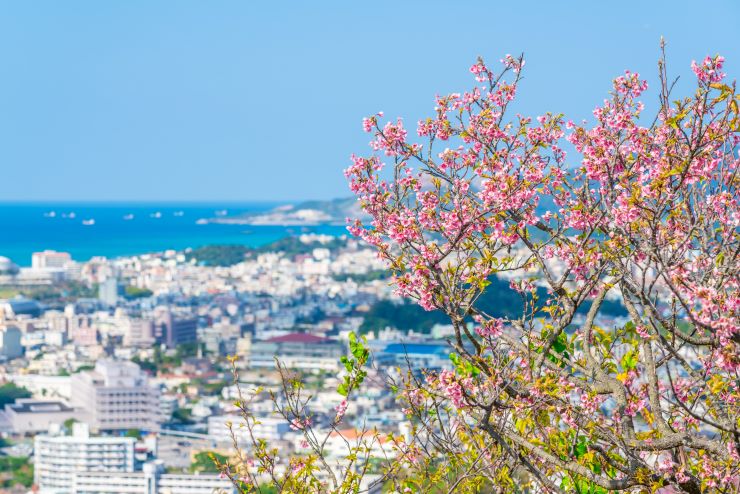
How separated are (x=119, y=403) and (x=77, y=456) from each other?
5.35 meters

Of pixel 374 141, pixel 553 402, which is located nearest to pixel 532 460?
pixel 553 402

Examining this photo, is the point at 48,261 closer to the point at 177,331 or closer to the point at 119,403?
the point at 177,331

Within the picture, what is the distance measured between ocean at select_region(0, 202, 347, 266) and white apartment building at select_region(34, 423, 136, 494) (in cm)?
4639

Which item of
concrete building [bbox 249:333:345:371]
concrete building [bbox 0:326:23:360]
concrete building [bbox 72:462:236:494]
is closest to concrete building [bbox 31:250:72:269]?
concrete building [bbox 0:326:23:360]

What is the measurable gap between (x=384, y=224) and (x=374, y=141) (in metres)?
0.23

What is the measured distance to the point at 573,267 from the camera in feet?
8.97

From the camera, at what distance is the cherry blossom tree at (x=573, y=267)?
250 centimetres

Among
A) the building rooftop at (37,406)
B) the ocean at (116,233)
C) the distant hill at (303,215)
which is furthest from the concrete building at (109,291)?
the distant hill at (303,215)

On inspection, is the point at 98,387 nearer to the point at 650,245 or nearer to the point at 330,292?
the point at 330,292

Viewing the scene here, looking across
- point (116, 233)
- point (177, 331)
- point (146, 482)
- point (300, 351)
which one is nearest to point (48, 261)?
point (177, 331)

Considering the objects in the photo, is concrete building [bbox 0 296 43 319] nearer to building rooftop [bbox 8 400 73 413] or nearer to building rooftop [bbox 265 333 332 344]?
building rooftop [bbox 265 333 332 344]

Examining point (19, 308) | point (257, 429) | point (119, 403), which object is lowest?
point (119, 403)

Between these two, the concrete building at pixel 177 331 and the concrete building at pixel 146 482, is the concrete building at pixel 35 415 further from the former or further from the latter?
the concrete building at pixel 177 331

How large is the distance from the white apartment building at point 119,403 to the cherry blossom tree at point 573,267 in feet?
78.6
